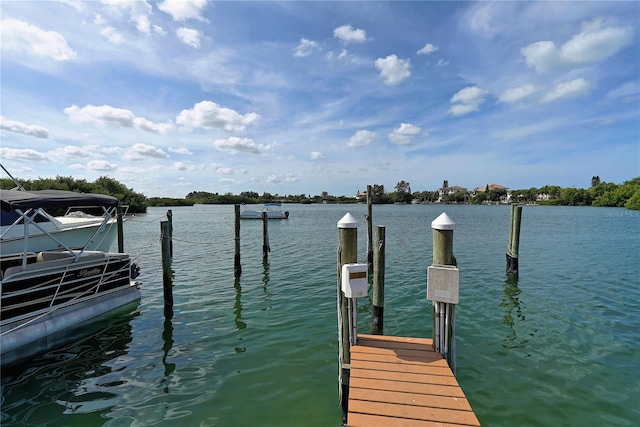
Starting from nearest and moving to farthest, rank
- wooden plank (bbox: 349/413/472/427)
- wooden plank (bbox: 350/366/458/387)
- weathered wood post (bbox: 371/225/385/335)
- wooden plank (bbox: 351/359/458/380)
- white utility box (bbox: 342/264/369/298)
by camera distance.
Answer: wooden plank (bbox: 349/413/472/427), wooden plank (bbox: 350/366/458/387), wooden plank (bbox: 351/359/458/380), white utility box (bbox: 342/264/369/298), weathered wood post (bbox: 371/225/385/335)

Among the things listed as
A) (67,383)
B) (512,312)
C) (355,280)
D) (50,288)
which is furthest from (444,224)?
(50,288)

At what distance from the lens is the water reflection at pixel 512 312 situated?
7574 millimetres

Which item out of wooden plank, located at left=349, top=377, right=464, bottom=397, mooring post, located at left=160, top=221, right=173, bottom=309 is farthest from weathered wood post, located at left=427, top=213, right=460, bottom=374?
mooring post, located at left=160, top=221, right=173, bottom=309

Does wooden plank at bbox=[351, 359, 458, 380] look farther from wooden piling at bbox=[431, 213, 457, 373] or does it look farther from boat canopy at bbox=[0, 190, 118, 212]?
boat canopy at bbox=[0, 190, 118, 212]

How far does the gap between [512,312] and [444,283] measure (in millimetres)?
6452

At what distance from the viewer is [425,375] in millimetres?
4449

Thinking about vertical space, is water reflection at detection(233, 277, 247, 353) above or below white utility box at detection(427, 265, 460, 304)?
below

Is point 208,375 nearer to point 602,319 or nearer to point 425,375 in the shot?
point 425,375

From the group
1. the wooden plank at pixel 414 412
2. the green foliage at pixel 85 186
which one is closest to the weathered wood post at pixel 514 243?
the wooden plank at pixel 414 412

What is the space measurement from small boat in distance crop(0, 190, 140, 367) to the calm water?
50 cm

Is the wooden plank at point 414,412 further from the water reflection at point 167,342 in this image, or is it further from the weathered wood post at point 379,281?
the weathered wood post at point 379,281

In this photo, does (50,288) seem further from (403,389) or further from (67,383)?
(403,389)

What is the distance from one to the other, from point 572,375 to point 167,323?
9609 millimetres

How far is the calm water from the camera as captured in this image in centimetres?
525
